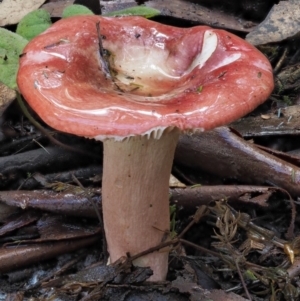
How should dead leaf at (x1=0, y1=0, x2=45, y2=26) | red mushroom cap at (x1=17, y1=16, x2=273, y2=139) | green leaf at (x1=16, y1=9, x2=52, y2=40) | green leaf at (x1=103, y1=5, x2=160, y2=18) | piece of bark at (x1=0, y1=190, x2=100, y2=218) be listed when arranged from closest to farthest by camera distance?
red mushroom cap at (x1=17, y1=16, x2=273, y2=139) < piece of bark at (x1=0, y1=190, x2=100, y2=218) < green leaf at (x1=16, y1=9, x2=52, y2=40) < green leaf at (x1=103, y1=5, x2=160, y2=18) < dead leaf at (x1=0, y1=0, x2=45, y2=26)

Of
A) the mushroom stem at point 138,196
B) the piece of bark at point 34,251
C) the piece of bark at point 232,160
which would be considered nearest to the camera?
the mushroom stem at point 138,196

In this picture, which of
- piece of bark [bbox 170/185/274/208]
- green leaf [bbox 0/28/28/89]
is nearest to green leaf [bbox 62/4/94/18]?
green leaf [bbox 0/28/28/89]

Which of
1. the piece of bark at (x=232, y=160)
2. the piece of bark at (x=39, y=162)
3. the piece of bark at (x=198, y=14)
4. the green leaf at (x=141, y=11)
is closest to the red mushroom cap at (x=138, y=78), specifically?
the piece of bark at (x=232, y=160)

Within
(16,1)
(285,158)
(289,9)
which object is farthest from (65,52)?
(289,9)

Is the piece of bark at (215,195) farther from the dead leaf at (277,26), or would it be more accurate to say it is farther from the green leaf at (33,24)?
the green leaf at (33,24)

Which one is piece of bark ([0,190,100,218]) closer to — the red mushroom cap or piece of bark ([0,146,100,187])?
piece of bark ([0,146,100,187])

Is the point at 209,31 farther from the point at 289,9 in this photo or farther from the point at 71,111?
the point at 289,9
